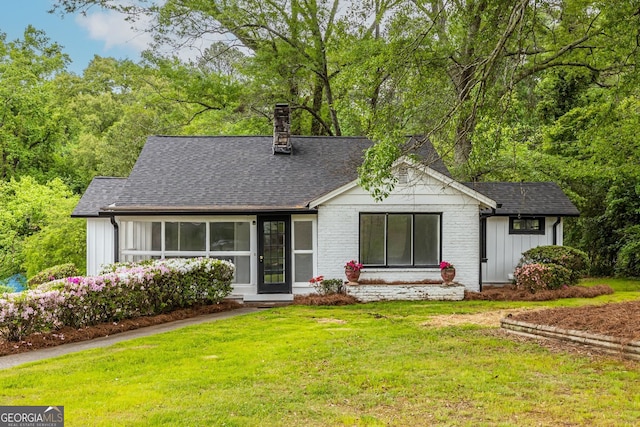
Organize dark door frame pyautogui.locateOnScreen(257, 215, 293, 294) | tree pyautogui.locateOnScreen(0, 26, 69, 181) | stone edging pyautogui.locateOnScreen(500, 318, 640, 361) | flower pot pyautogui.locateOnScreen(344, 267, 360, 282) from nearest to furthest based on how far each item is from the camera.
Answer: stone edging pyautogui.locateOnScreen(500, 318, 640, 361), flower pot pyautogui.locateOnScreen(344, 267, 360, 282), dark door frame pyautogui.locateOnScreen(257, 215, 293, 294), tree pyautogui.locateOnScreen(0, 26, 69, 181)

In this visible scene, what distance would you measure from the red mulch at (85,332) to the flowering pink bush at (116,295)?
152mm

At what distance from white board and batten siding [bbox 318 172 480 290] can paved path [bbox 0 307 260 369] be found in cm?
330

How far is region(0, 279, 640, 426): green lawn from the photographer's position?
17.4 ft

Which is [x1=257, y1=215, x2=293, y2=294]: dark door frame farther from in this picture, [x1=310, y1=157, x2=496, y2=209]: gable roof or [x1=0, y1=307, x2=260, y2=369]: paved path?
[x1=0, y1=307, x2=260, y2=369]: paved path

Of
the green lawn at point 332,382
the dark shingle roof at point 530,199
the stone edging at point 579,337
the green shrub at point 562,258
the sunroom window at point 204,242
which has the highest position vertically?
the dark shingle roof at point 530,199

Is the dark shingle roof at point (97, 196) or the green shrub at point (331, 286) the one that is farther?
the dark shingle roof at point (97, 196)

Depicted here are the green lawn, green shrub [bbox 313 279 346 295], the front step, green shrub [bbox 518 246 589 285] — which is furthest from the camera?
green shrub [bbox 518 246 589 285]

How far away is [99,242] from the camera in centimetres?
1669

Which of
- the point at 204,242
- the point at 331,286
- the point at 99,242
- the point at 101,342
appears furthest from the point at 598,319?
the point at 99,242

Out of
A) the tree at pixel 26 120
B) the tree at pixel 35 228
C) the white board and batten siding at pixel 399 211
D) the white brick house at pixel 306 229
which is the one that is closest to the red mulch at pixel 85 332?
the white brick house at pixel 306 229

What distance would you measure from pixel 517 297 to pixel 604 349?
21.1ft

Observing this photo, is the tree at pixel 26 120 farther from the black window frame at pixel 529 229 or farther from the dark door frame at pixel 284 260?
the black window frame at pixel 529 229

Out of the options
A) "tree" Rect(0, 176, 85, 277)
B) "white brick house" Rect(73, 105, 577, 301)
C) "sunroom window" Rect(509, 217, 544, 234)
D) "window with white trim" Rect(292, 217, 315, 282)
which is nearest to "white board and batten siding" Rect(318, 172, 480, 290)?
"white brick house" Rect(73, 105, 577, 301)

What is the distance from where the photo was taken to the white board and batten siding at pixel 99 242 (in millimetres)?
16578
